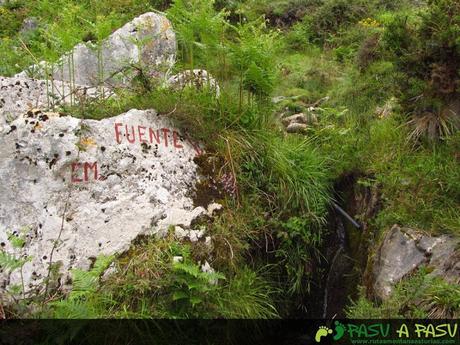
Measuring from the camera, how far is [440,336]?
376cm

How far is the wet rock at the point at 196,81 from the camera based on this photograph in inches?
225

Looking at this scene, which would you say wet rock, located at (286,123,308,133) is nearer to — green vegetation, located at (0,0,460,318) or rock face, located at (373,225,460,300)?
green vegetation, located at (0,0,460,318)

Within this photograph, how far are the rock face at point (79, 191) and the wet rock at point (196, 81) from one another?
88 cm

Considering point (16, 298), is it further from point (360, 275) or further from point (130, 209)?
point (360, 275)

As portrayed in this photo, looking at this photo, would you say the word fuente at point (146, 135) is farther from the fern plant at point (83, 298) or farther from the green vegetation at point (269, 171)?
the fern plant at point (83, 298)

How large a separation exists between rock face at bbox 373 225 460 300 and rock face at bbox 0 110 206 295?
186 centimetres

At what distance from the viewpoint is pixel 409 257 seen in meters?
4.61

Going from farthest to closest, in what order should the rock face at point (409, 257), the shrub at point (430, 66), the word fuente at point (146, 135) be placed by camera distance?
the shrub at point (430, 66)
the word fuente at point (146, 135)
the rock face at point (409, 257)

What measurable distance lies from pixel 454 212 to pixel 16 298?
4.04 meters

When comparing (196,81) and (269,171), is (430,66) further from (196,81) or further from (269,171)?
(196,81)

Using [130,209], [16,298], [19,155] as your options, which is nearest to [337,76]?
[130,209]

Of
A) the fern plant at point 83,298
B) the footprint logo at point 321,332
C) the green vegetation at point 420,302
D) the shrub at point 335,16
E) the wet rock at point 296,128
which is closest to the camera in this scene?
the fern plant at point 83,298

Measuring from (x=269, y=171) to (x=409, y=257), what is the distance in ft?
5.71

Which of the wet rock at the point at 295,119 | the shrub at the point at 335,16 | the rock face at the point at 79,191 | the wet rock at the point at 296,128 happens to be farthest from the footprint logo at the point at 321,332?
the shrub at the point at 335,16
